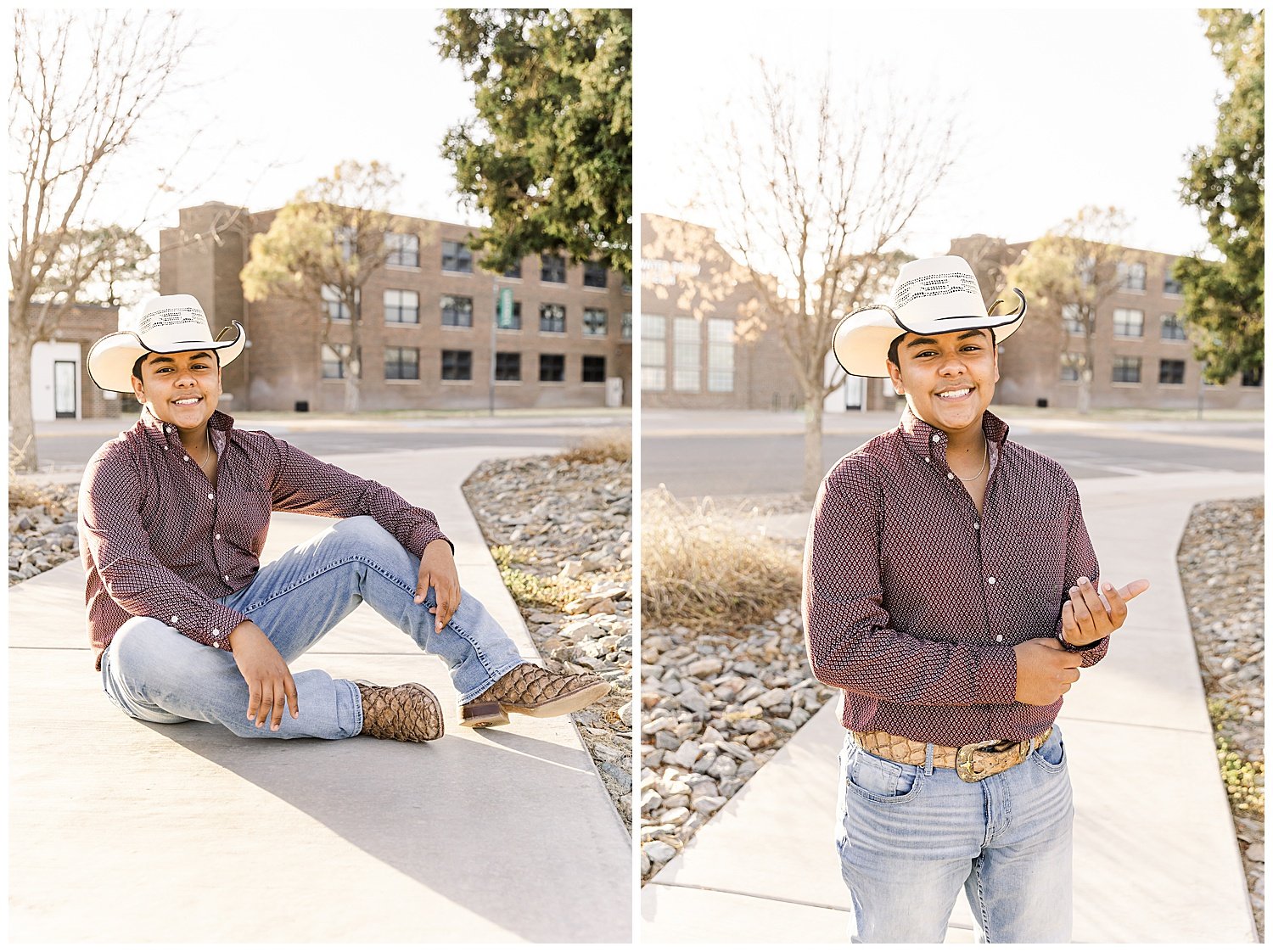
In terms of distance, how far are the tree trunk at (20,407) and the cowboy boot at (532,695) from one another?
576 cm

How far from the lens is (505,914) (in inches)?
82.4

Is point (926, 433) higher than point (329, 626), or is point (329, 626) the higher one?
point (926, 433)

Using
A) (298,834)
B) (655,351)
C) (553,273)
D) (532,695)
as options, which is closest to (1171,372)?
(655,351)

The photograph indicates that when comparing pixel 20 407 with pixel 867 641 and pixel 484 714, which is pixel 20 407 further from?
pixel 867 641

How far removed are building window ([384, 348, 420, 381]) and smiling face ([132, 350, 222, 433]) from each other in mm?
31408

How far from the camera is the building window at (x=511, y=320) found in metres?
34.6

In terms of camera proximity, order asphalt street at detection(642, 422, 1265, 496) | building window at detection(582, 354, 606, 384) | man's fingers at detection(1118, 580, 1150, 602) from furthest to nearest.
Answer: building window at detection(582, 354, 606, 384) < asphalt street at detection(642, 422, 1265, 496) < man's fingers at detection(1118, 580, 1150, 602)

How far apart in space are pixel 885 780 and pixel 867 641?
0.26 metres

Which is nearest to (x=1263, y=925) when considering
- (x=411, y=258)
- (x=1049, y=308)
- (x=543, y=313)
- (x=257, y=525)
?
(x=257, y=525)

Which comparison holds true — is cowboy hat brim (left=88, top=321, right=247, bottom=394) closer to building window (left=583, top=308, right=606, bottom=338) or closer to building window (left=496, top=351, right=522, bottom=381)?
building window (left=496, top=351, right=522, bottom=381)

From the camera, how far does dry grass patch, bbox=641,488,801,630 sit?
531 cm

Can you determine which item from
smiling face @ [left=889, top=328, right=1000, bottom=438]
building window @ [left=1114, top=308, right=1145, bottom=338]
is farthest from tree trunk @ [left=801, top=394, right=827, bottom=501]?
building window @ [left=1114, top=308, right=1145, bottom=338]

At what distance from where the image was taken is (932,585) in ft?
5.80

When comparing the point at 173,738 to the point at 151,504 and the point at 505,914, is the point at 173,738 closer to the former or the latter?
the point at 151,504
